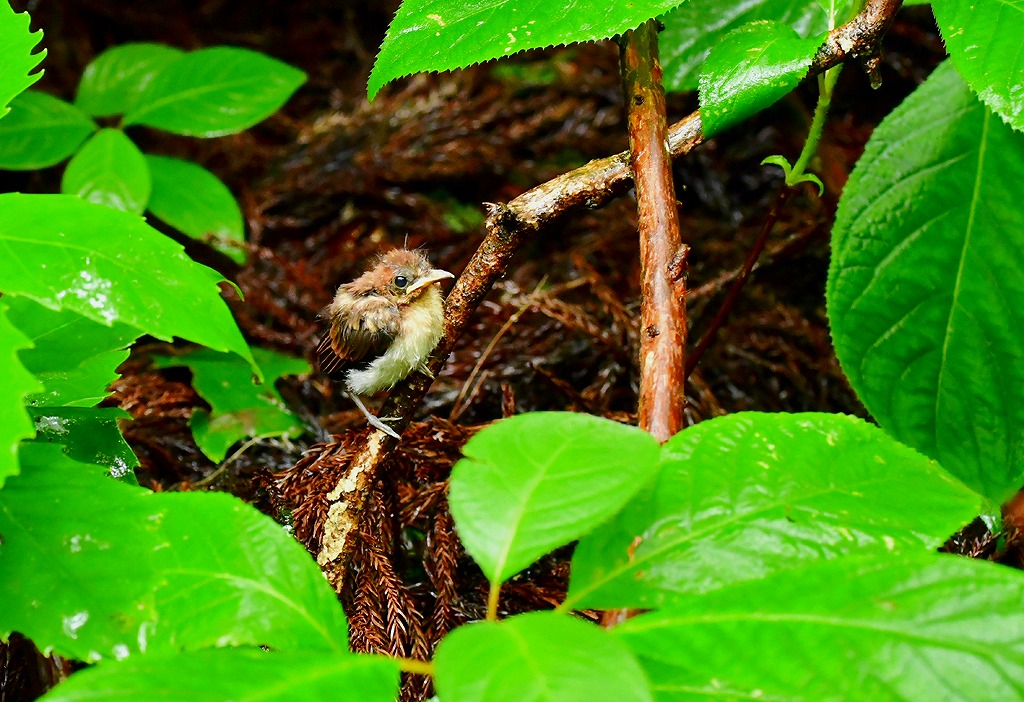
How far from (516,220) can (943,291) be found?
85 cm

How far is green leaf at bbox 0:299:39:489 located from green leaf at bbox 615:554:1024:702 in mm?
629

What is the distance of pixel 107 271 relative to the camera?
0.99 meters

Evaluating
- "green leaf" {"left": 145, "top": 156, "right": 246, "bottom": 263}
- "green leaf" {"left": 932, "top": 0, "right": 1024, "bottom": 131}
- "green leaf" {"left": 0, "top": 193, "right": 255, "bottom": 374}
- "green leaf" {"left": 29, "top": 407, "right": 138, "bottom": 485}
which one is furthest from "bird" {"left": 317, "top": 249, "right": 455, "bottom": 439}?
"green leaf" {"left": 932, "top": 0, "right": 1024, "bottom": 131}

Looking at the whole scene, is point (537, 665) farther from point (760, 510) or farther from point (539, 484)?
point (760, 510)

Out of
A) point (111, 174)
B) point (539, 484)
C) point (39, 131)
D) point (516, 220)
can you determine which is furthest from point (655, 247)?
point (39, 131)

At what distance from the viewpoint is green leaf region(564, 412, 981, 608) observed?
91cm

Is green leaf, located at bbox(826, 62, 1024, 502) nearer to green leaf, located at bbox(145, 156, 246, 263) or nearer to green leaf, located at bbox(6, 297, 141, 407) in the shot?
green leaf, located at bbox(6, 297, 141, 407)

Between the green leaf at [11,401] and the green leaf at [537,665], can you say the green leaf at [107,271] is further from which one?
the green leaf at [537,665]

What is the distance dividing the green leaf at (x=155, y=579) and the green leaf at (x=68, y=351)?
34cm

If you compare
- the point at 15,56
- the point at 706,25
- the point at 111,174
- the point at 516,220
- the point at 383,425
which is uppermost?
the point at 111,174

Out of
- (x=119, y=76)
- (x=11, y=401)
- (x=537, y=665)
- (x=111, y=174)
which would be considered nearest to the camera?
(x=537, y=665)

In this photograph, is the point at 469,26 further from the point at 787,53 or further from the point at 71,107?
the point at 71,107

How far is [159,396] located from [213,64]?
1.15m

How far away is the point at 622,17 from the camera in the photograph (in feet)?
4.33
